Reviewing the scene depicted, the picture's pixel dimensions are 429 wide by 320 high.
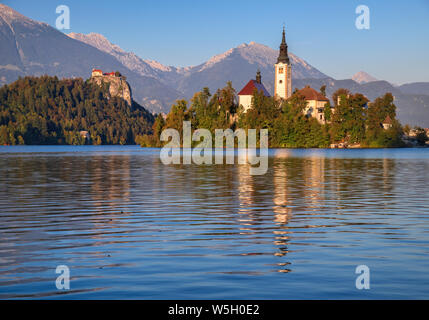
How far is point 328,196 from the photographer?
111ft

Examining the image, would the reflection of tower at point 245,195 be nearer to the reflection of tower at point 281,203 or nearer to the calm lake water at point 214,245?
the calm lake water at point 214,245

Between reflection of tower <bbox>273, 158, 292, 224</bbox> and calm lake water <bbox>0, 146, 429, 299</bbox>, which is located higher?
calm lake water <bbox>0, 146, 429, 299</bbox>


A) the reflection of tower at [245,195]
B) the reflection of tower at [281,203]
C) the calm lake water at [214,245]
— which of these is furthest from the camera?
the reflection of tower at [245,195]

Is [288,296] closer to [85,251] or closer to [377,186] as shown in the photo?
[85,251]

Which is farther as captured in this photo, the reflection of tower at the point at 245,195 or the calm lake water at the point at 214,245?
the reflection of tower at the point at 245,195

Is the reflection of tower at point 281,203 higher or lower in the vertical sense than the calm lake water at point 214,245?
lower

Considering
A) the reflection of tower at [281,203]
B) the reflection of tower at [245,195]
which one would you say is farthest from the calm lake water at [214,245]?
the reflection of tower at [245,195]

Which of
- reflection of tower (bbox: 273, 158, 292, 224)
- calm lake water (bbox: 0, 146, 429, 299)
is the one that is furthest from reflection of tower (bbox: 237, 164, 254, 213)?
reflection of tower (bbox: 273, 158, 292, 224)

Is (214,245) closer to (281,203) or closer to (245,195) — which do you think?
(281,203)

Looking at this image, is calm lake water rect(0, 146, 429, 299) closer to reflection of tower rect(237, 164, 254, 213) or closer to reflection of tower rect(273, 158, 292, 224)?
reflection of tower rect(273, 158, 292, 224)

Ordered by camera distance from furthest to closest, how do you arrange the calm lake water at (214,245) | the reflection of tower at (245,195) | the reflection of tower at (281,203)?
1. the reflection of tower at (245,195)
2. the reflection of tower at (281,203)
3. the calm lake water at (214,245)

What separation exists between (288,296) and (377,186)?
31710 millimetres

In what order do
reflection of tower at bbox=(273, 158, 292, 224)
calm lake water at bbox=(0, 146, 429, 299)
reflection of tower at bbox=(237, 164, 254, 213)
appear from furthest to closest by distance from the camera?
reflection of tower at bbox=(237, 164, 254, 213) → reflection of tower at bbox=(273, 158, 292, 224) → calm lake water at bbox=(0, 146, 429, 299)
